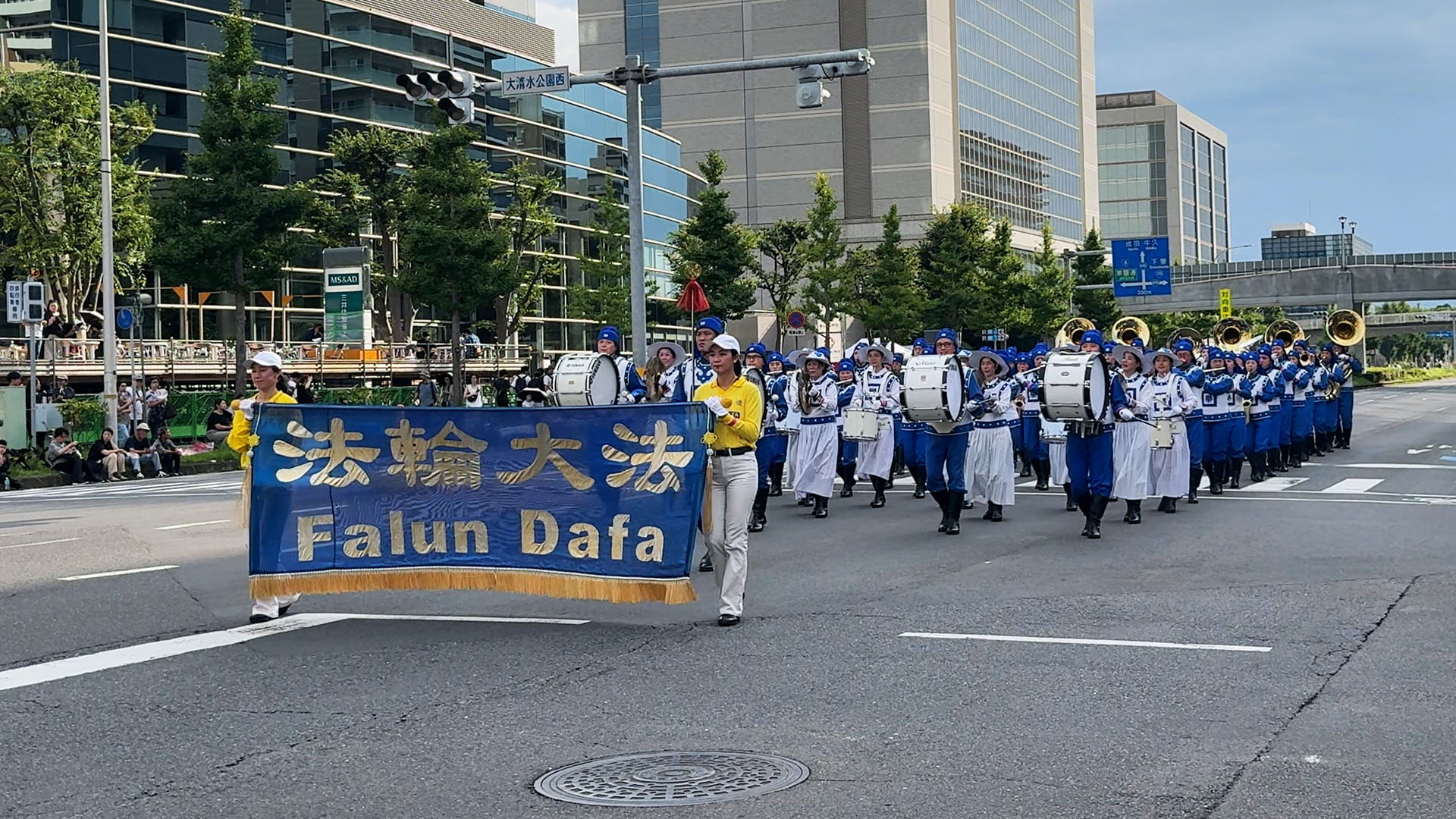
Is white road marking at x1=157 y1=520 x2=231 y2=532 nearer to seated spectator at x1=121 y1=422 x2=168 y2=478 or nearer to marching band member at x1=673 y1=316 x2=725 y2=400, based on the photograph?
marching band member at x1=673 y1=316 x2=725 y2=400

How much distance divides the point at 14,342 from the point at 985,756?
1750 inches

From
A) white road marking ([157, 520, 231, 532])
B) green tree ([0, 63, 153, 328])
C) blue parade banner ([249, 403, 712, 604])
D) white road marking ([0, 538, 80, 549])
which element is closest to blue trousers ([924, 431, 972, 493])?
blue parade banner ([249, 403, 712, 604])

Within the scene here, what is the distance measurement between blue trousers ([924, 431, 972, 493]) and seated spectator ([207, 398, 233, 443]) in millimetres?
22200

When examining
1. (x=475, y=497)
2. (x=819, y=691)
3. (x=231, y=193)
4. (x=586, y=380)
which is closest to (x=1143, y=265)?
(x=231, y=193)

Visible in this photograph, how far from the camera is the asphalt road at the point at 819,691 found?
5.78m

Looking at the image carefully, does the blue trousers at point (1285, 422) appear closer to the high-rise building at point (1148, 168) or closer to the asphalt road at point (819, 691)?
the asphalt road at point (819, 691)

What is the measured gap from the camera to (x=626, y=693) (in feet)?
24.9

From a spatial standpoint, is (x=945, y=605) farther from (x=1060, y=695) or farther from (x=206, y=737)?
(x=206, y=737)

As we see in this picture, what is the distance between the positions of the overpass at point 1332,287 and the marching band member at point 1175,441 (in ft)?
227

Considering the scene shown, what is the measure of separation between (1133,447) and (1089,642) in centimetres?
794

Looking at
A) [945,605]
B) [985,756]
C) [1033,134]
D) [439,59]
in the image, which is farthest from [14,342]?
[1033,134]

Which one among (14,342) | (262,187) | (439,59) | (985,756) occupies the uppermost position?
(439,59)

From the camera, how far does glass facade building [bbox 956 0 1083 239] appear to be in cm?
9375

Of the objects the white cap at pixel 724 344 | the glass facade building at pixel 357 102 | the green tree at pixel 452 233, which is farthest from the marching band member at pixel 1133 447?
the glass facade building at pixel 357 102
